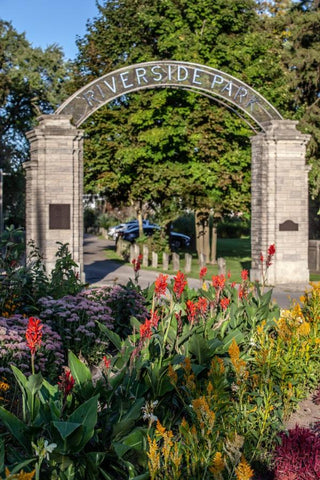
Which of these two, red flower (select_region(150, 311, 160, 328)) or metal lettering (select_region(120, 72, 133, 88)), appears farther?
metal lettering (select_region(120, 72, 133, 88))

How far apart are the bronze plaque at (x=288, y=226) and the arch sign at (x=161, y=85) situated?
2907mm

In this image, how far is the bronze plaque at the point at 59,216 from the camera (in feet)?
50.0

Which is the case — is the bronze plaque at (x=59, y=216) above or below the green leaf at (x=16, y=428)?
above

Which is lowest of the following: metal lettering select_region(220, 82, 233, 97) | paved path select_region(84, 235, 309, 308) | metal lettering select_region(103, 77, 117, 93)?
paved path select_region(84, 235, 309, 308)

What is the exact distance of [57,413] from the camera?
3570 mm

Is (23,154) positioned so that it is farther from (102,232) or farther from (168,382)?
(168,382)

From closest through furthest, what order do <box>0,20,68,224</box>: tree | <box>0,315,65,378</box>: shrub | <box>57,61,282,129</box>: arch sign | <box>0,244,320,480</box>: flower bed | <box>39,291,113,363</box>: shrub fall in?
<box>0,244,320,480</box>: flower bed
<box>0,315,65,378</box>: shrub
<box>39,291,113,363</box>: shrub
<box>57,61,282,129</box>: arch sign
<box>0,20,68,224</box>: tree

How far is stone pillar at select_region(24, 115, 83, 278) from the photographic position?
1524cm

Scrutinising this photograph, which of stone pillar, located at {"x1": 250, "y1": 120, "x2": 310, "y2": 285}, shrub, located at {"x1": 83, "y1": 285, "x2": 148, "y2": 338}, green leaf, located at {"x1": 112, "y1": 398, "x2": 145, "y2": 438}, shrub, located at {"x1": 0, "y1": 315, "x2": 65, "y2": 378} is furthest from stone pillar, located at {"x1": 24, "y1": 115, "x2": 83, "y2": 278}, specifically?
Result: green leaf, located at {"x1": 112, "y1": 398, "x2": 145, "y2": 438}

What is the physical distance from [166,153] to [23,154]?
18.5m

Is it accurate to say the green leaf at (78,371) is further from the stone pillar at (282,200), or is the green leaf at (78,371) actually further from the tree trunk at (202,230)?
the tree trunk at (202,230)

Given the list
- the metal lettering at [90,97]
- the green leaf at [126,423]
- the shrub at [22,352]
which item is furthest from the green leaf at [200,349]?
the metal lettering at [90,97]

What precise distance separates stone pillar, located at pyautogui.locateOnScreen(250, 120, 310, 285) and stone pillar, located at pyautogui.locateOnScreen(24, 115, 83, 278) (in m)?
5.20

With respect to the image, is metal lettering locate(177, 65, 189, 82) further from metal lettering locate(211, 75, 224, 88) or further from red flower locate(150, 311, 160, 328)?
red flower locate(150, 311, 160, 328)
